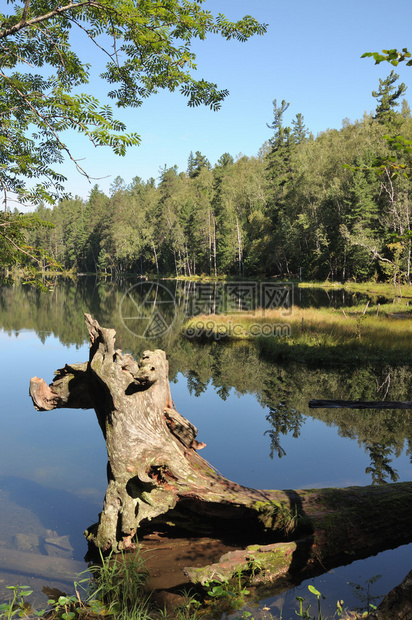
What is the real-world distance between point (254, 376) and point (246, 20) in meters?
12.6

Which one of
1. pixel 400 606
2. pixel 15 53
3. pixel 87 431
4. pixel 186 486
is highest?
pixel 15 53

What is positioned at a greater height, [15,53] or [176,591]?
[15,53]

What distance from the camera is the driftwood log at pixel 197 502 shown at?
5.79 metres

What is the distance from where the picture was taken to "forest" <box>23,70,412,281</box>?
179ft

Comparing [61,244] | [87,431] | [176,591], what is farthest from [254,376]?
[61,244]

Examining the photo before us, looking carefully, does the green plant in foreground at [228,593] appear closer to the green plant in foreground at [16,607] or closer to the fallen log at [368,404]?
the green plant in foreground at [16,607]

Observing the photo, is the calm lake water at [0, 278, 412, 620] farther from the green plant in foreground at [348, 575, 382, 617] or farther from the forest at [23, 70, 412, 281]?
the forest at [23, 70, 412, 281]

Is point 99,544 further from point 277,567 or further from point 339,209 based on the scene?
point 339,209

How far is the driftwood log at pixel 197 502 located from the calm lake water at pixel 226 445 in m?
0.37

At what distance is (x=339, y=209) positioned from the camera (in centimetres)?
5994

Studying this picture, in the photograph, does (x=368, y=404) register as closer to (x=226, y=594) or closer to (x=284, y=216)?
(x=226, y=594)
